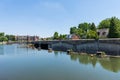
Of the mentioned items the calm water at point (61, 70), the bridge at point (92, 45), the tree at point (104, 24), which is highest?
the tree at point (104, 24)

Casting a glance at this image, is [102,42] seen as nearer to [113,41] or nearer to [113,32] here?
[113,41]

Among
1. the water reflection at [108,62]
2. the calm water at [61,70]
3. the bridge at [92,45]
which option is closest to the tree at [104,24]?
the bridge at [92,45]

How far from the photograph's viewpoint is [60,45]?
9150 cm

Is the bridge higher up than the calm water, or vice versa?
the bridge

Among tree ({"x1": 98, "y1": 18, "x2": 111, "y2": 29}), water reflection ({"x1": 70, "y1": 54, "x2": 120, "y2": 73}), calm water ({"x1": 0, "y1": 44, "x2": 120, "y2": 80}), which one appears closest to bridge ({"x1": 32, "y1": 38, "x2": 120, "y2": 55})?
water reflection ({"x1": 70, "y1": 54, "x2": 120, "y2": 73})

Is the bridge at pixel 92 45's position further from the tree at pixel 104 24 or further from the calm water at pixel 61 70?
the tree at pixel 104 24

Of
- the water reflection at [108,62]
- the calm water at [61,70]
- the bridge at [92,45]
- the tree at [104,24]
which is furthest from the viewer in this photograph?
the tree at [104,24]

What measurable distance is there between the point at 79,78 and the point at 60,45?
62692mm

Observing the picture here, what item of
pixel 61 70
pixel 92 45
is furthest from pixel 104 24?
pixel 61 70

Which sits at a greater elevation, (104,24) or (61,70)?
(104,24)

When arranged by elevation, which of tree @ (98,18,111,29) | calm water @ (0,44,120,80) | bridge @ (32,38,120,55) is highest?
tree @ (98,18,111,29)

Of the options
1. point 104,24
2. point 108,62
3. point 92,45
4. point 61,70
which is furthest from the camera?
point 104,24

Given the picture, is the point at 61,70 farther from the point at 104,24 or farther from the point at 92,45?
the point at 104,24

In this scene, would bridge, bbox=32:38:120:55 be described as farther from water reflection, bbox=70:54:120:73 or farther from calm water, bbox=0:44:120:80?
calm water, bbox=0:44:120:80
